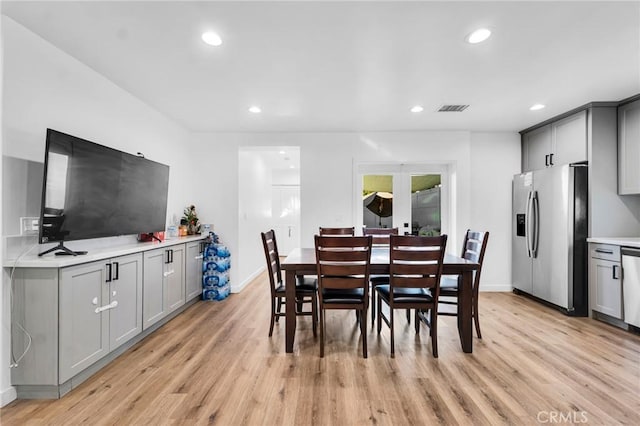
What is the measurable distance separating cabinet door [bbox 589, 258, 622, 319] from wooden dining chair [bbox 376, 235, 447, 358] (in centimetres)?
229

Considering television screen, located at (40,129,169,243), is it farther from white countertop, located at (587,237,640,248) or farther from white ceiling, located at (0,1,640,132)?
white countertop, located at (587,237,640,248)

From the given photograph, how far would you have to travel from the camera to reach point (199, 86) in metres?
3.06

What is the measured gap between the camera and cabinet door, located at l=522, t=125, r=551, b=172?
4.20m

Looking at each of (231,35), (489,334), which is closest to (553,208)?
(489,334)

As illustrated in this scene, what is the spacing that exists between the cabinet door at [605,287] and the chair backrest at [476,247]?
155cm

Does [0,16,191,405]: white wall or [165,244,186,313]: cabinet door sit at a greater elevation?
[0,16,191,405]: white wall

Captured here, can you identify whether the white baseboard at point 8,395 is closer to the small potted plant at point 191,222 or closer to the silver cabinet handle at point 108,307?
the silver cabinet handle at point 108,307

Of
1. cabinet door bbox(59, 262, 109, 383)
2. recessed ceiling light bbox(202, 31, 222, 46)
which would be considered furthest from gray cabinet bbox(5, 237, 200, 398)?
recessed ceiling light bbox(202, 31, 222, 46)

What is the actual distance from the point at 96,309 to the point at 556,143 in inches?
217

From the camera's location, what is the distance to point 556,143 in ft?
13.3

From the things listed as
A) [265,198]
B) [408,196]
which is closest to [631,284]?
[408,196]

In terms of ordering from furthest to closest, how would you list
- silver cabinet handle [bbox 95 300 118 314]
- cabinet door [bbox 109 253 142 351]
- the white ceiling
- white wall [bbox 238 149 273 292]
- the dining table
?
white wall [bbox 238 149 273 292]
the dining table
cabinet door [bbox 109 253 142 351]
silver cabinet handle [bbox 95 300 118 314]
the white ceiling

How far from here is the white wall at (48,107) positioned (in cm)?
201

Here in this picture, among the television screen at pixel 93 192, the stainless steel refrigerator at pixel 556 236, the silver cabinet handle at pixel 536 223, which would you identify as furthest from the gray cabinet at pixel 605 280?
the television screen at pixel 93 192
